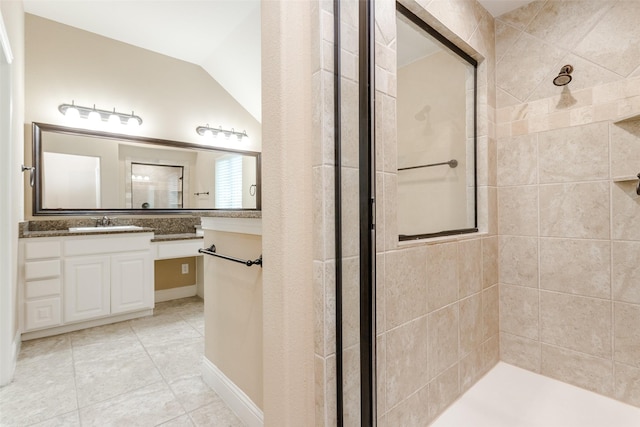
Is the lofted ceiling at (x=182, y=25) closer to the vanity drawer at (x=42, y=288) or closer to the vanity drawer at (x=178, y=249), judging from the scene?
the vanity drawer at (x=178, y=249)

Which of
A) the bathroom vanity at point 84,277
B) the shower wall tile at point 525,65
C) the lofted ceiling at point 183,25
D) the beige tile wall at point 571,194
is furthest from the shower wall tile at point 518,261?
the bathroom vanity at point 84,277

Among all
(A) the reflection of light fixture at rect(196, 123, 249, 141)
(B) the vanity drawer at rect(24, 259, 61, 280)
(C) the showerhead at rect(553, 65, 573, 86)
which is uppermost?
(A) the reflection of light fixture at rect(196, 123, 249, 141)

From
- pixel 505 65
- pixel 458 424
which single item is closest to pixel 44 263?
pixel 458 424

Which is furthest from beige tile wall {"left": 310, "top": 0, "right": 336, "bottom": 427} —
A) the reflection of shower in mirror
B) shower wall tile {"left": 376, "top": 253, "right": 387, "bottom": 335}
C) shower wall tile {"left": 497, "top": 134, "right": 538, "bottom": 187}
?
shower wall tile {"left": 497, "top": 134, "right": 538, "bottom": 187}

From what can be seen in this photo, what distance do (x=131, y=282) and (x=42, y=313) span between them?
0.62 m

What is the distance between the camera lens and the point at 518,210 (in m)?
1.64

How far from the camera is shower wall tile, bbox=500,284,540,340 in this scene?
5.30 feet

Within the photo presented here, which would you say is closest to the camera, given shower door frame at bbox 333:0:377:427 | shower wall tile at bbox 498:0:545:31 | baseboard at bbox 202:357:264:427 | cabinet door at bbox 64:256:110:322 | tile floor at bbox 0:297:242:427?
shower door frame at bbox 333:0:377:427

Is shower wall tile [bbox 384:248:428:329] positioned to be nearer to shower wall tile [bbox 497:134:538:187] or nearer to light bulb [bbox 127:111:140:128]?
shower wall tile [bbox 497:134:538:187]

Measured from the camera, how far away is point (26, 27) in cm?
260

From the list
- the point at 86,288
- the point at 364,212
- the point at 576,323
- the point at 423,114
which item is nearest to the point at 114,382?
the point at 86,288

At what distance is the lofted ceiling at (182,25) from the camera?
2582mm

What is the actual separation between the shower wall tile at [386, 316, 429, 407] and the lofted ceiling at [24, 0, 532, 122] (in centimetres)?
280

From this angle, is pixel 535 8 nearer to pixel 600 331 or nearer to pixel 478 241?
pixel 478 241
